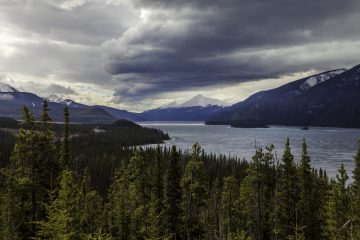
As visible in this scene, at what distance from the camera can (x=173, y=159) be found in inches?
2427

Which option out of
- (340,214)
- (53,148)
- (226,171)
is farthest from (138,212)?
(226,171)

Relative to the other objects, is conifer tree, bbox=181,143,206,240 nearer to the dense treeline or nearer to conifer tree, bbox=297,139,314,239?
the dense treeline

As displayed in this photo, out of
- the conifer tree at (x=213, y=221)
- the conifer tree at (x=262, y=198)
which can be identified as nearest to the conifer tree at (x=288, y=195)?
the conifer tree at (x=262, y=198)

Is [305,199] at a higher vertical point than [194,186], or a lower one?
lower

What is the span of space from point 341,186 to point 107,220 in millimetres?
40810

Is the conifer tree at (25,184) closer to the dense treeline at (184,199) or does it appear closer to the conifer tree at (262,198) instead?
the dense treeline at (184,199)

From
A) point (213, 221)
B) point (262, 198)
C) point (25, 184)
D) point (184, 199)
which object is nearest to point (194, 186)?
point (213, 221)

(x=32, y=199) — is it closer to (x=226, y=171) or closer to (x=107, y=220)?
(x=107, y=220)

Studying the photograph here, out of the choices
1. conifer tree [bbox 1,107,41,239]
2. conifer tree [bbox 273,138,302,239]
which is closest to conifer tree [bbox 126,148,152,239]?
conifer tree [bbox 1,107,41,239]

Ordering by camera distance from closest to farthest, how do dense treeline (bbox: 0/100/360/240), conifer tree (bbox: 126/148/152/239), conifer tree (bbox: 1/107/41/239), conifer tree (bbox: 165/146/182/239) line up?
conifer tree (bbox: 1/107/41/239), dense treeline (bbox: 0/100/360/240), conifer tree (bbox: 165/146/182/239), conifer tree (bbox: 126/148/152/239)

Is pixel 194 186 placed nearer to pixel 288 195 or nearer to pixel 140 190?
pixel 140 190

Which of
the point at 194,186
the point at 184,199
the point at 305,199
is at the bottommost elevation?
the point at 184,199

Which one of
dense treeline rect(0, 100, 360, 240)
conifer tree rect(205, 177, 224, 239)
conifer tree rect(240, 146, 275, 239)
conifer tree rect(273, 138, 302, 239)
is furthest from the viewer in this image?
conifer tree rect(240, 146, 275, 239)

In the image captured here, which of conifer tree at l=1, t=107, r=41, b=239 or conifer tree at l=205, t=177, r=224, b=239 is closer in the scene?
conifer tree at l=1, t=107, r=41, b=239
